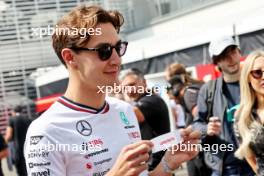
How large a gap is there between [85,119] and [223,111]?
1618mm

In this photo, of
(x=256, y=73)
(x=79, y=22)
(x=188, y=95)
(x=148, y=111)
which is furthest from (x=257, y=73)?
(x=79, y=22)

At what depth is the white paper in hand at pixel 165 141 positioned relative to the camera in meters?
1.68

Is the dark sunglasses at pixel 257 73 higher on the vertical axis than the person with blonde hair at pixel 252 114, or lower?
higher

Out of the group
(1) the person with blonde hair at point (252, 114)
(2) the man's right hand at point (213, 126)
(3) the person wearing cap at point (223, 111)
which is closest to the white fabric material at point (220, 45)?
(3) the person wearing cap at point (223, 111)

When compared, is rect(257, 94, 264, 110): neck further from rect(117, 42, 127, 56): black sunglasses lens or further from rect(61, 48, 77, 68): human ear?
rect(61, 48, 77, 68): human ear

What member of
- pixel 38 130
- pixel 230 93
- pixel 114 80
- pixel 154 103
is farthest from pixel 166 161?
pixel 154 103

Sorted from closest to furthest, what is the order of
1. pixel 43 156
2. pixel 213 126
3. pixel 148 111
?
pixel 43 156 < pixel 213 126 < pixel 148 111

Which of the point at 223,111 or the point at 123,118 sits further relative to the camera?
the point at 223,111

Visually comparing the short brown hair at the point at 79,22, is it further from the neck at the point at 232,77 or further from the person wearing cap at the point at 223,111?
the neck at the point at 232,77

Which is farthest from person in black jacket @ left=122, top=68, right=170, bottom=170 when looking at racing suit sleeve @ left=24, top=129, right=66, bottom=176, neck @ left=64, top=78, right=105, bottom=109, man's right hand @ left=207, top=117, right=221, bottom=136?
racing suit sleeve @ left=24, top=129, right=66, bottom=176

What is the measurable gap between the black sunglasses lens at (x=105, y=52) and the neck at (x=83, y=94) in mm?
124

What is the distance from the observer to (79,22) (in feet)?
5.69

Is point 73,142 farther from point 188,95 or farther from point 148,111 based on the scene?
point 188,95

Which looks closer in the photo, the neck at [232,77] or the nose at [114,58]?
the nose at [114,58]
